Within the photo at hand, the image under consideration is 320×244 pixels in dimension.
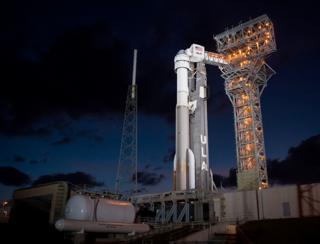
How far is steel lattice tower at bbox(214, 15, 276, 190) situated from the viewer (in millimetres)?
60750

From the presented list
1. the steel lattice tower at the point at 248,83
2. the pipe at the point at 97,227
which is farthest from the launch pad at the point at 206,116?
the pipe at the point at 97,227

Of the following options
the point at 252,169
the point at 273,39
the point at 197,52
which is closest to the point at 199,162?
the point at 252,169

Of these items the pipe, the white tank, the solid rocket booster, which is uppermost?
the solid rocket booster

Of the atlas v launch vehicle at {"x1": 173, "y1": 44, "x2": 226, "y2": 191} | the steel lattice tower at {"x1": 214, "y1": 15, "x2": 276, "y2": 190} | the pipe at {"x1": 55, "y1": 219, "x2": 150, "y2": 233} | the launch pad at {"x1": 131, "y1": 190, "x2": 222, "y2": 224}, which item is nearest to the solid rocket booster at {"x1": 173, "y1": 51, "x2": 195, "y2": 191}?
the atlas v launch vehicle at {"x1": 173, "y1": 44, "x2": 226, "y2": 191}

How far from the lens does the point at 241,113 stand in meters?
65.1

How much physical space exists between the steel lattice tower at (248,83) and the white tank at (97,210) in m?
28.0

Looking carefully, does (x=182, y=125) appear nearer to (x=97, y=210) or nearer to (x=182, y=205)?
(x=182, y=205)

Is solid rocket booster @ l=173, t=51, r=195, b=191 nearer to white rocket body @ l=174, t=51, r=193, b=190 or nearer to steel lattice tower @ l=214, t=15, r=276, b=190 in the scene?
white rocket body @ l=174, t=51, r=193, b=190

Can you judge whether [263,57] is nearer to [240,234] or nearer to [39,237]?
[240,234]

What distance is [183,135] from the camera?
194 ft

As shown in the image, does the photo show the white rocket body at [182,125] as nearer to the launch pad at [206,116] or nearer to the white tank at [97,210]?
the launch pad at [206,116]

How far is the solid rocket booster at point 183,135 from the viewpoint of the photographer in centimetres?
5681

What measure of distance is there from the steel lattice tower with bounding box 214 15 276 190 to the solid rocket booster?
29.7ft

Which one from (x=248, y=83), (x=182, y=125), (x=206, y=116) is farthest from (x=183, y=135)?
(x=248, y=83)
